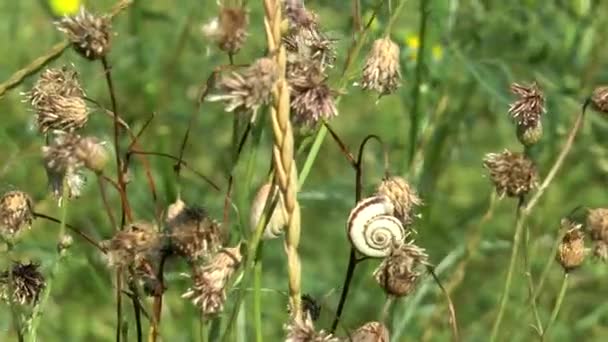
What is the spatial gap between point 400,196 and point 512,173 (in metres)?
0.17

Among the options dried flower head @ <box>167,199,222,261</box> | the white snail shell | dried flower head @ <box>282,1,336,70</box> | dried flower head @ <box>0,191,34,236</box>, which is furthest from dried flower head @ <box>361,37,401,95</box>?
dried flower head @ <box>0,191,34,236</box>

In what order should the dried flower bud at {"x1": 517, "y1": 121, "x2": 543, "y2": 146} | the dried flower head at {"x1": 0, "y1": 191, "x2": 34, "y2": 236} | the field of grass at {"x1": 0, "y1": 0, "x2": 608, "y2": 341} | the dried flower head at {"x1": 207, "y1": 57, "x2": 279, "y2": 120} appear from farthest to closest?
the field of grass at {"x1": 0, "y1": 0, "x2": 608, "y2": 341} < the dried flower bud at {"x1": 517, "y1": 121, "x2": 543, "y2": 146} < the dried flower head at {"x1": 0, "y1": 191, "x2": 34, "y2": 236} < the dried flower head at {"x1": 207, "y1": 57, "x2": 279, "y2": 120}

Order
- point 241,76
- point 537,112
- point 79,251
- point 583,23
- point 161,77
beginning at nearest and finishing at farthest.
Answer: point 241,76 < point 537,112 < point 79,251 < point 583,23 < point 161,77

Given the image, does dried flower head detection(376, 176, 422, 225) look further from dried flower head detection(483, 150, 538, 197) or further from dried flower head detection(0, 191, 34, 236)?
dried flower head detection(0, 191, 34, 236)

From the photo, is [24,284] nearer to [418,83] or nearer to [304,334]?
[304,334]

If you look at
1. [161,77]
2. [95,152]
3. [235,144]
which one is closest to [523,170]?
[235,144]

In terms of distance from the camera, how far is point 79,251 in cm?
291

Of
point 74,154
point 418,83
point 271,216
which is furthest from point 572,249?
point 418,83

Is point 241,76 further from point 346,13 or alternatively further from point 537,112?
point 346,13

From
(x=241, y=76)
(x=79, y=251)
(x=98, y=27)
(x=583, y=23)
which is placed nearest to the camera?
(x=241, y=76)

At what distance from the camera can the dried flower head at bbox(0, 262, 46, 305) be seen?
6.13ft

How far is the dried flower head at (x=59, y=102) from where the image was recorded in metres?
1.78

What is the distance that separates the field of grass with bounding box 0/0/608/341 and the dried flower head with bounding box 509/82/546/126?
16.1 inches

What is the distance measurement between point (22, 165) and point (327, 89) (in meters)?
2.21
